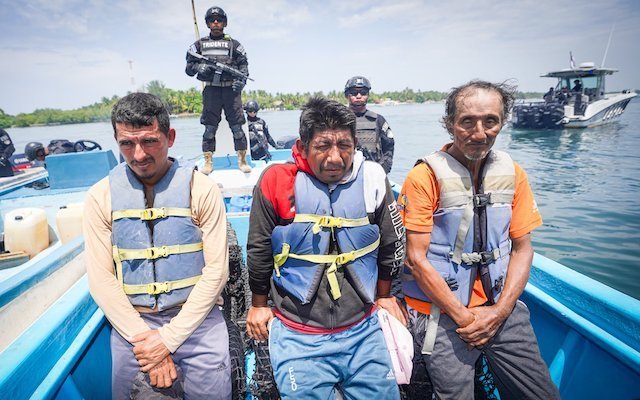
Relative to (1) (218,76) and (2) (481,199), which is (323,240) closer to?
(2) (481,199)

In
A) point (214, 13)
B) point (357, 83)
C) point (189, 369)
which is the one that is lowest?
point (189, 369)

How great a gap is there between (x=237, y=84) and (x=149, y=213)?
3950mm

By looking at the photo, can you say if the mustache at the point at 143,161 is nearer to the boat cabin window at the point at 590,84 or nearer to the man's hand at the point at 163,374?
the man's hand at the point at 163,374

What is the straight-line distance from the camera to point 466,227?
1812 millimetres

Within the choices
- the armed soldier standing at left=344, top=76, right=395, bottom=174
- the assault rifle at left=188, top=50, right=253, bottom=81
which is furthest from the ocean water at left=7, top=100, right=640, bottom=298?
the armed soldier standing at left=344, top=76, right=395, bottom=174

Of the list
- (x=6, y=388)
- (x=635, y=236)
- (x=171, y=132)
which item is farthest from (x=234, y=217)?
(x=635, y=236)

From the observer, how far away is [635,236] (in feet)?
22.1

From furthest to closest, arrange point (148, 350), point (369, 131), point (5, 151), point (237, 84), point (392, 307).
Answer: point (5, 151) < point (237, 84) < point (369, 131) < point (392, 307) < point (148, 350)

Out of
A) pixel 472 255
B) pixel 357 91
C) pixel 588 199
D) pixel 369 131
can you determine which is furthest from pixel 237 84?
pixel 588 199

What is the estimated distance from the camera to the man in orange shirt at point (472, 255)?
1740mm

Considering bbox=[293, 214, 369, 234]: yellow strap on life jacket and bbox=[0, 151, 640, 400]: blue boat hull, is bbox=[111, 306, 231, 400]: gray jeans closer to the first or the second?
bbox=[0, 151, 640, 400]: blue boat hull

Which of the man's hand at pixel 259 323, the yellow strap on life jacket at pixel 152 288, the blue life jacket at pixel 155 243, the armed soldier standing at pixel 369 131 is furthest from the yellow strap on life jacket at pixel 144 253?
the armed soldier standing at pixel 369 131

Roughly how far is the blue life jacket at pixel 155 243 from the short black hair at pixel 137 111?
0.34 meters

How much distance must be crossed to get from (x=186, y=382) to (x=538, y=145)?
21.8m
